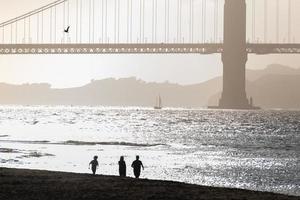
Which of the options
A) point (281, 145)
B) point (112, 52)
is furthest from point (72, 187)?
point (112, 52)

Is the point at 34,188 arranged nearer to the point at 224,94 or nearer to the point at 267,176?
the point at 267,176

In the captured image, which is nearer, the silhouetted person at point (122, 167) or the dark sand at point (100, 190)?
the dark sand at point (100, 190)

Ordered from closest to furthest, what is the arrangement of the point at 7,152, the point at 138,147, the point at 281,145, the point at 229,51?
the point at 7,152 → the point at 138,147 → the point at 281,145 → the point at 229,51

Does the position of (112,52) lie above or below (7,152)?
above

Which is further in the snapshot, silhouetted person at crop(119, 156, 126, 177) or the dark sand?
silhouetted person at crop(119, 156, 126, 177)

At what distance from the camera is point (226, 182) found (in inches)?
1286

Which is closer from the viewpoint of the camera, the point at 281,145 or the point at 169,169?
the point at 169,169

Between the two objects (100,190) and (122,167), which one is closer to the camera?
(100,190)

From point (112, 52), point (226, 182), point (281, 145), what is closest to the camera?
point (226, 182)

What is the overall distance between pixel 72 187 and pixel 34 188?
3.93ft

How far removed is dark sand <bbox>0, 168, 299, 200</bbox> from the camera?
20250 mm

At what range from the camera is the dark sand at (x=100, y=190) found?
2025 centimetres

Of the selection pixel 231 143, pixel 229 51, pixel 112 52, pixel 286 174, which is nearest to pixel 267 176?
pixel 286 174

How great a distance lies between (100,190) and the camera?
21.6 m
